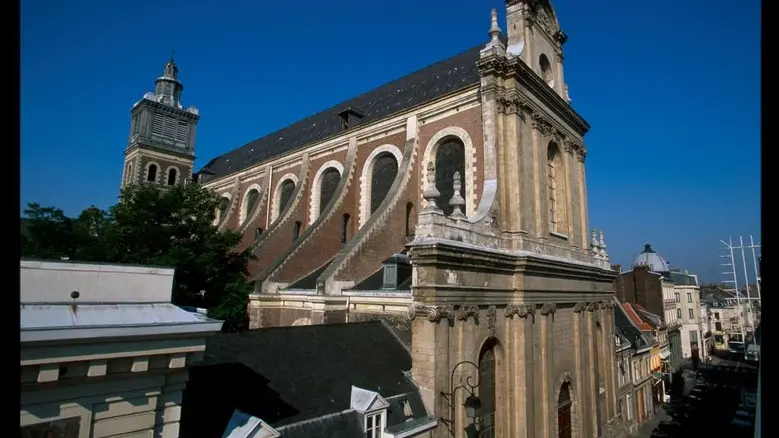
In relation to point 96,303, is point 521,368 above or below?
below

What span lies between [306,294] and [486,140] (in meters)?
7.97

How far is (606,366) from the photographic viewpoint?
1856 centimetres

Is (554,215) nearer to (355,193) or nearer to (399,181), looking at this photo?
(399,181)

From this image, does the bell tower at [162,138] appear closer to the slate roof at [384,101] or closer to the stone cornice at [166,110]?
the stone cornice at [166,110]

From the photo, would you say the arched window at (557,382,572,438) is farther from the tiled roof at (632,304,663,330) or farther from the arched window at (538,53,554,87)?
the tiled roof at (632,304,663,330)

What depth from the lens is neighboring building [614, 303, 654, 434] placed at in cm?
2339

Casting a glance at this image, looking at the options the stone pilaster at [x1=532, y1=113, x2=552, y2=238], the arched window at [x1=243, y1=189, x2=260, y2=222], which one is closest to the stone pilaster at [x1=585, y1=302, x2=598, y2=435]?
the stone pilaster at [x1=532, y1=113, x2=552, y2=238]

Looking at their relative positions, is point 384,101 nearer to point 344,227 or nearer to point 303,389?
point 344,227

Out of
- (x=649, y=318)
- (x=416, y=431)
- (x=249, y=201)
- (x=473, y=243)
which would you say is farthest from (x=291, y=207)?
(x=649, y=318)

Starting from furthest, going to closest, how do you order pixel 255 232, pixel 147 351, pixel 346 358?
pixel 255 232, pixel 346 358, pixel 147 351

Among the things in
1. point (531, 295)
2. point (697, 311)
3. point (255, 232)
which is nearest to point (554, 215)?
point (531, 295)

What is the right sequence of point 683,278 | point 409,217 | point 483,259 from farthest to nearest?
point 683,278 → point 409,217 → point 483,259

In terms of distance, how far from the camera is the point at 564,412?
15141 mm

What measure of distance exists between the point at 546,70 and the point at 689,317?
40272 millimetres
